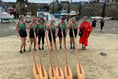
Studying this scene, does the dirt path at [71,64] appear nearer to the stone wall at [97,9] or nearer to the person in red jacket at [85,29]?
Result: the person in red jacket at [85,29]

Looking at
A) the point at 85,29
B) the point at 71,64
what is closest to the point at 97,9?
the point at 85,29

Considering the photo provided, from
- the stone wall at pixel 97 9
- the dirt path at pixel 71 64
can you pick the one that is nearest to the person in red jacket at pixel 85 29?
the dirt path at pixel 71 64

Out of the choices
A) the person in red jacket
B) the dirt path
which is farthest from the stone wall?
the dirt path

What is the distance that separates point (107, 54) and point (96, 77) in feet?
7.67

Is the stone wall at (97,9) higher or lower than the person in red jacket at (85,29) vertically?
higher

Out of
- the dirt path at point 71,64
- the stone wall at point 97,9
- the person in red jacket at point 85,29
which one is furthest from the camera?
the stone wall at point 97,9

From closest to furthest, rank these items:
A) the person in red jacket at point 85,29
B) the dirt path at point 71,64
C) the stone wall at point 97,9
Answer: the dirt path at point 71,64, the person in red jacket at point 85,29, the stone wall at point 97,9

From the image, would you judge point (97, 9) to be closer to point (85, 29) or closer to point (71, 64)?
point (85, 29)

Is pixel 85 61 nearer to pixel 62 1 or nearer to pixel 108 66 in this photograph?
pixel 108 66

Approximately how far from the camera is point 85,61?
5.57 meters

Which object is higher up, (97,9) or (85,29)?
(97,9)

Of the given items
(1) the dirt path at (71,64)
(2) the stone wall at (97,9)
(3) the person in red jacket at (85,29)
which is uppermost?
(2) the stone wall at (97,9)

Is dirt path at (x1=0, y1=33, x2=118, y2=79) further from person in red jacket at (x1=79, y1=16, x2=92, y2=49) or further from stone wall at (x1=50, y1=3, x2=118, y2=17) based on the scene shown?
stone wall at (x1=50, y1=3, x2=118, y2=17)

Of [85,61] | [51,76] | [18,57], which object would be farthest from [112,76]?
[18,57]
